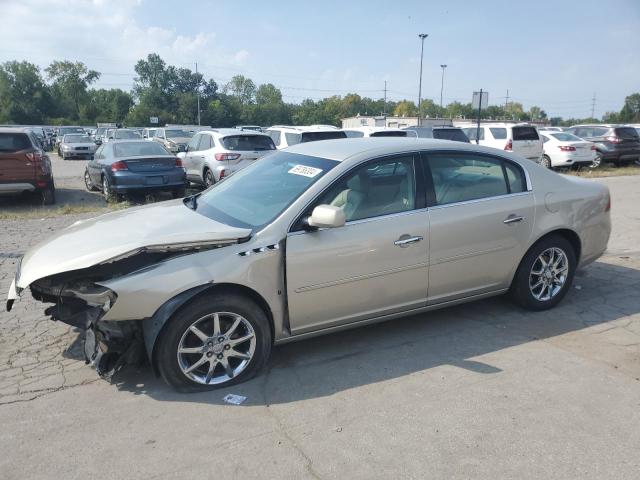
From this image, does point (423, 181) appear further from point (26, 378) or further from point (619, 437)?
point (26, 378)

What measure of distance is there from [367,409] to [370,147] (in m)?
2.05

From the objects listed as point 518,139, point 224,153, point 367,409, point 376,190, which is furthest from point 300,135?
point 367,409

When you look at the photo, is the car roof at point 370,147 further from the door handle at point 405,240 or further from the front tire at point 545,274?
the front tire at point 545,274

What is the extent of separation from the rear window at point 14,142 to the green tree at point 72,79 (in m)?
100

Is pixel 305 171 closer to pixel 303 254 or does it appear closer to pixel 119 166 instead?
pixel 303 254

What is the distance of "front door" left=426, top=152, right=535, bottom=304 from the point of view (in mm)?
4242

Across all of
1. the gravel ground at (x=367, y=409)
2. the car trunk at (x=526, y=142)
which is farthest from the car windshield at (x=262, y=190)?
the car trunk at (x=526, y=142)

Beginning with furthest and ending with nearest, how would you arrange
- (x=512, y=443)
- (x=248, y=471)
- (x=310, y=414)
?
(x=310, y=414) → (x=512, y=443) → (x=248, y=471)

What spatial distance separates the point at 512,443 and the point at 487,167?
2.48 meters

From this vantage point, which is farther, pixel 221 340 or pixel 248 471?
pixel 221 340

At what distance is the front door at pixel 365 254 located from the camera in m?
3.71

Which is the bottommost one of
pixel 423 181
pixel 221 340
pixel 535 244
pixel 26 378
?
pixel 26 378

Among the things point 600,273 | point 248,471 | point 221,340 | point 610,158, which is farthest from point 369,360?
point 610,158

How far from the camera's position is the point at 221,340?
11.6 ft
